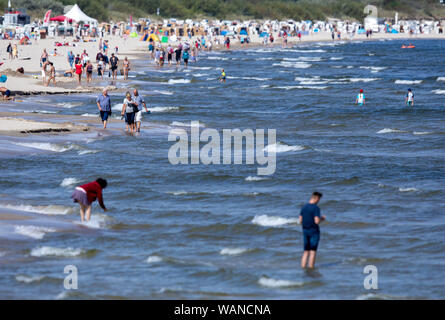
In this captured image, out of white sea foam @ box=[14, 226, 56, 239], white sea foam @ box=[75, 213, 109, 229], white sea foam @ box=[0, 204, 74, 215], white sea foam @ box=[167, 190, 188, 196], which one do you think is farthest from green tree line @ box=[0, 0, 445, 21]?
white sea foam @ box=[14, 226, 56, 239]

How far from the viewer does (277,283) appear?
1377 centimetres

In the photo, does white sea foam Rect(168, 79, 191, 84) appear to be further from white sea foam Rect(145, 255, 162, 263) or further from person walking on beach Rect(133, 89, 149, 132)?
white sea foam Rect(145, 255, 162, 263)

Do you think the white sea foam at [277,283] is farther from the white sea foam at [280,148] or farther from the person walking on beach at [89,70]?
the person walking on beach at [89,70]

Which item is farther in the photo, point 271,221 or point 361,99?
point 361,99

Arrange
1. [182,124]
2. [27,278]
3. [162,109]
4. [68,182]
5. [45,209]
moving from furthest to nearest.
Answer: [162,109] < [182,124] < [68,182] < [45,209] < [27,278]

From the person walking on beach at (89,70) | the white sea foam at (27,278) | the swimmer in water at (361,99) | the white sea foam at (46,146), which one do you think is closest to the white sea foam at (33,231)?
the white sea foam at (27,278)

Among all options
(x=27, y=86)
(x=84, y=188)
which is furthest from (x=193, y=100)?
(x=84, y=188)

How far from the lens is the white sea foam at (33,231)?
643 inches

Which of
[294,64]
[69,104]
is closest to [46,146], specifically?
[69,104]

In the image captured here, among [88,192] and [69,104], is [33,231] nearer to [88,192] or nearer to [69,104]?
[88,192]

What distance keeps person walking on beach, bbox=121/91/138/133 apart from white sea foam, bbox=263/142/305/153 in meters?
4.76

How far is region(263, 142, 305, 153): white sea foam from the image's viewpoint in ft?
89.9

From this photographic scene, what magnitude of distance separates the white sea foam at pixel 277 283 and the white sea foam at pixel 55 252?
367cm

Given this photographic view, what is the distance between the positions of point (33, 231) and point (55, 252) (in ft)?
4.84
